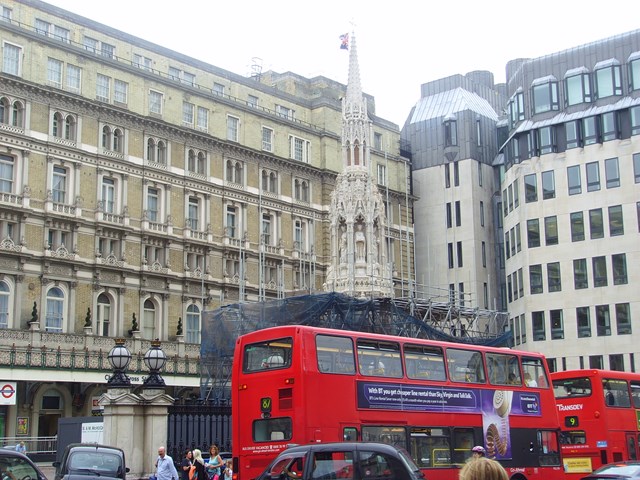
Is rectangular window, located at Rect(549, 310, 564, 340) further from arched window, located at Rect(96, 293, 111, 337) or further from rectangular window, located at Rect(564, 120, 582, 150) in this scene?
arched window, located at Rect(96, 293, 111, 337)

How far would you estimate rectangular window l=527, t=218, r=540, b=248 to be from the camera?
62906 mm

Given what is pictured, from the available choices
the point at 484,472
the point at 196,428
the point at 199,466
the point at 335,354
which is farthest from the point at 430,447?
the point at 484,472

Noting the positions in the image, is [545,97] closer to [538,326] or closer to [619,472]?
[538,326]

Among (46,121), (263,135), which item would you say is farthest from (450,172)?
(46,121)

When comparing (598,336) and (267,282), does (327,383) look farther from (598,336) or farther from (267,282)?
(598,336)

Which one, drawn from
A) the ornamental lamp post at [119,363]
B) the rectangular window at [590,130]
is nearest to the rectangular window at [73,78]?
the ornamental lamp post at [119,363]

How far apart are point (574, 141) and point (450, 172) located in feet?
38.1

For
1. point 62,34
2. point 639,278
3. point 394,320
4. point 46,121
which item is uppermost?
point 62,34

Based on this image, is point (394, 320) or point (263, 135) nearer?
point (394, 320)

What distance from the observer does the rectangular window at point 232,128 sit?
59.0m

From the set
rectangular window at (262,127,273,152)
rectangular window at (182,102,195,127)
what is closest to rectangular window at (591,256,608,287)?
rectangular window at (262,127,273,152)

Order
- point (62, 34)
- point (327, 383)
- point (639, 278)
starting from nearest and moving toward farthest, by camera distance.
→ 1. point (327, 383)
2. point (62, 34)
3. point (639, 278)

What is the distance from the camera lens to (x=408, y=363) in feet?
77.0

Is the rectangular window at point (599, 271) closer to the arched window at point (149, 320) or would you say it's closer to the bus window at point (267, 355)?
the arched window at point (149, 320)
